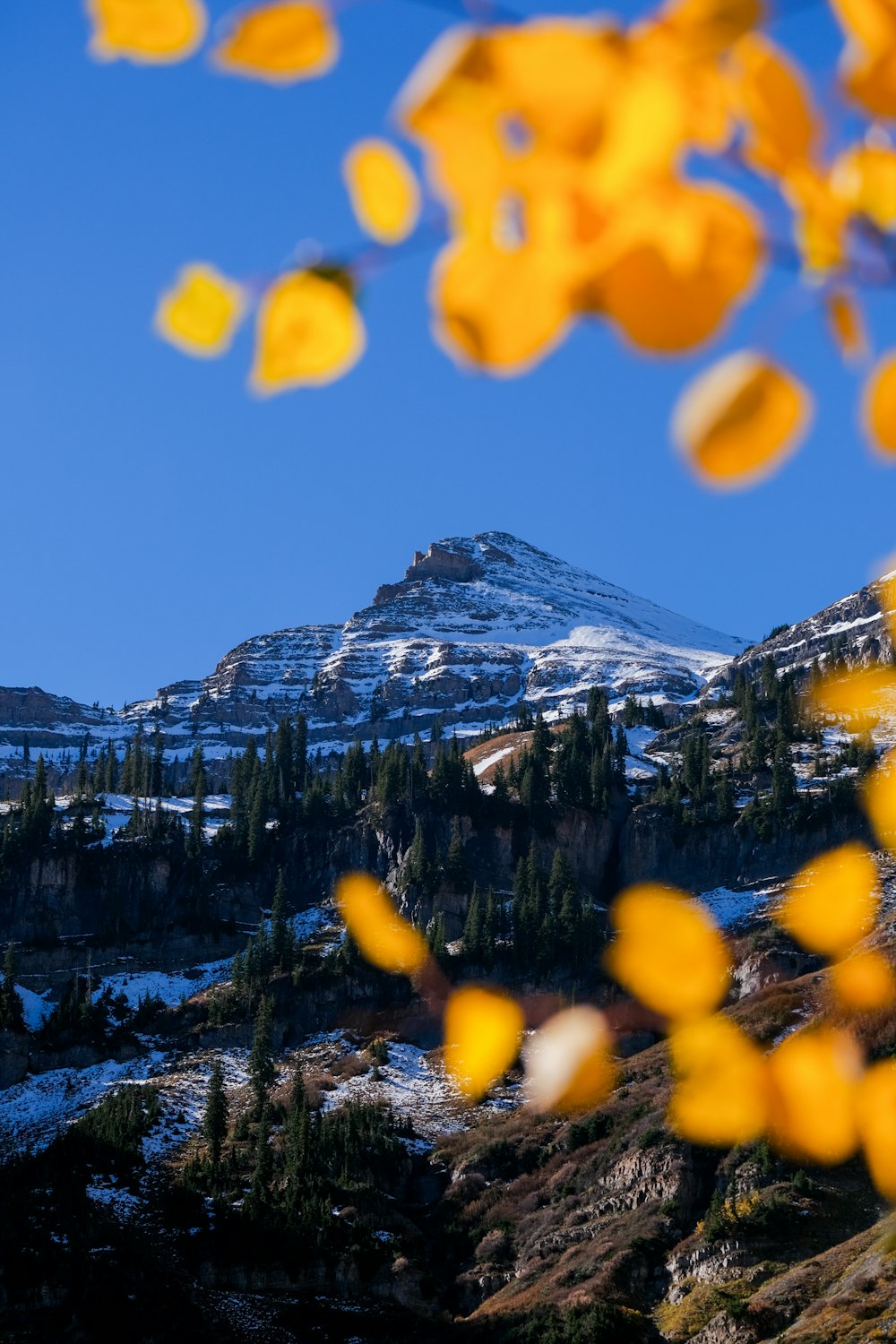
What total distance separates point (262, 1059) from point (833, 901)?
31.7 meters

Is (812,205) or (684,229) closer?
(684,229)

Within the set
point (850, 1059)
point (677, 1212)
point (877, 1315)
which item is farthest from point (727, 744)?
point (877, 1315)

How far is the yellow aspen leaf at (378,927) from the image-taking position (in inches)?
3009

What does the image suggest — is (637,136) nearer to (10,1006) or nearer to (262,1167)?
(262,1167)

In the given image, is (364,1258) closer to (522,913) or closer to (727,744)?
(522,913)

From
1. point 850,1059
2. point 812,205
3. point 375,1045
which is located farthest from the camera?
point 375,1045

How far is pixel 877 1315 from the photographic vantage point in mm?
26141

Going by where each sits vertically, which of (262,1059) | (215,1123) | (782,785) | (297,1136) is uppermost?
(782,785)

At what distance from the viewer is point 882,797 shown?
80.9m

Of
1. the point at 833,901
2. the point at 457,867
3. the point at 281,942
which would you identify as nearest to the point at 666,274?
the point at 833,901

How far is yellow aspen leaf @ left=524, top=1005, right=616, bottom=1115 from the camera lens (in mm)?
55688

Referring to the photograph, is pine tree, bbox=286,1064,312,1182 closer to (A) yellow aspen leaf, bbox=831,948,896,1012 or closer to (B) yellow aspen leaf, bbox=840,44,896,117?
(A) yellow aspen leaf, bbox=831,948,896,1012

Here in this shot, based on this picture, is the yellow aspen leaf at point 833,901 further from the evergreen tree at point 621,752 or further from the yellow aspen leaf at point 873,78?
the yellow aspen leaf at point 873,78

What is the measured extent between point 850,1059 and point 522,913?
34.0m
